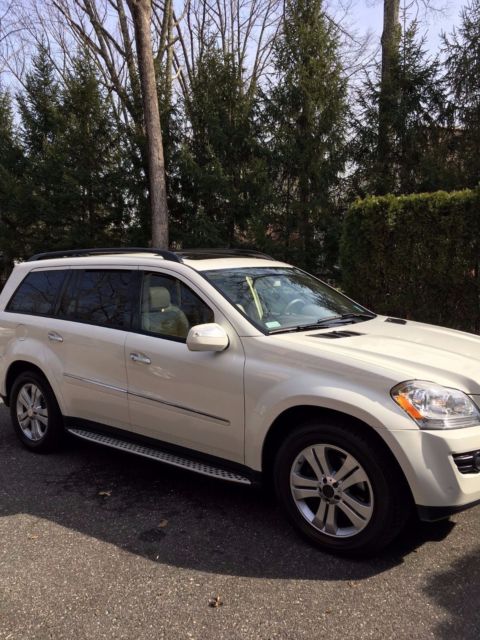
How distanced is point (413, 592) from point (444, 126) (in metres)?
10.7

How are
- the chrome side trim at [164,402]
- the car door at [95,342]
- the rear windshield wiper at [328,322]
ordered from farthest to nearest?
the car door at [95,342] → the rear windshield wiper at [328,322] → the chrome side trim at [164,402]

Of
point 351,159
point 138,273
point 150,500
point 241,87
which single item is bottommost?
point 150,500

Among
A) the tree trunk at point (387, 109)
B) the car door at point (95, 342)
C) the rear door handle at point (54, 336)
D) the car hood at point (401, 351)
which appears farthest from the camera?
the tree trunk at point (387, 109)

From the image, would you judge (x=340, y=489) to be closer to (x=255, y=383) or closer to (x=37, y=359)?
(x=255, y=383)

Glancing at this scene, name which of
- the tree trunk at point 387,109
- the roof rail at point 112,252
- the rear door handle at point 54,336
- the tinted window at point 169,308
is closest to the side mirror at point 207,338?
the tinted window at point 169,308

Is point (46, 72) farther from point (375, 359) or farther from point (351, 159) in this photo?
point (375, 359)

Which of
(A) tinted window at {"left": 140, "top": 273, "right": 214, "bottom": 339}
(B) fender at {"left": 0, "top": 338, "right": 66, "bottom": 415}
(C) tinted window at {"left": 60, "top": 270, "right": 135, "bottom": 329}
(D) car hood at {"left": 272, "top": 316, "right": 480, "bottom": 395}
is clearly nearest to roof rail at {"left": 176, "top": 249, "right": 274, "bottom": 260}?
(A) tinted window at {"left": 140, "top": 273, "right": 214, "bottom": 339}

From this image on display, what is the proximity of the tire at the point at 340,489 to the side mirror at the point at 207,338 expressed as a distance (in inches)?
27.1

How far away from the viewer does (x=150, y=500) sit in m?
3.85

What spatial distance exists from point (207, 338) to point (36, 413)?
87.0 inches

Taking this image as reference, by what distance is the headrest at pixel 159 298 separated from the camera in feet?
13.0

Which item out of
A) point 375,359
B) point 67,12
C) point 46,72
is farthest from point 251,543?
point 67,12

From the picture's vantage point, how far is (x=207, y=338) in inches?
132

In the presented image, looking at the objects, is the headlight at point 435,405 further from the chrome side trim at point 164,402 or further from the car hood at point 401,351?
the chrome side trim at point 164,402
